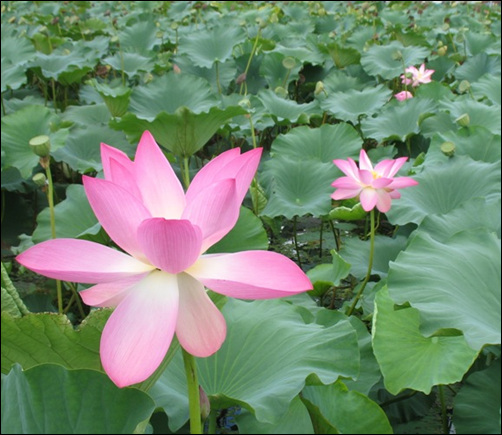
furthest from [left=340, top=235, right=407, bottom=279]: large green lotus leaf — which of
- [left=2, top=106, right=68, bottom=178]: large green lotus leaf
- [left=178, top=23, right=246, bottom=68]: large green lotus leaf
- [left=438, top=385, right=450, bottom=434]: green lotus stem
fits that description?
[left=178, top=23, right=246, bottom=68]: large green lotus leaf

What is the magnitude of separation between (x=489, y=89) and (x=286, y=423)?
1.90 m

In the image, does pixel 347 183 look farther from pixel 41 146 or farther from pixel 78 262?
pixel 78 262

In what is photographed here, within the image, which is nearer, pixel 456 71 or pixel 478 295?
pixel 478 295

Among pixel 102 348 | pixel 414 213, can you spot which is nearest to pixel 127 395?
pixel 102 348

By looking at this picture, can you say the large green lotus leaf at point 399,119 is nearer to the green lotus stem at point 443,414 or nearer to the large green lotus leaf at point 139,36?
the green lotus stem at point 443,414

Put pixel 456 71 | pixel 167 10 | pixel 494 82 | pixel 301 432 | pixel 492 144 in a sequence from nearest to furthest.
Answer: pixel 301 432 → pixel 492 144 → pixel 494 82 → pixel 456 71 → pixel 167 10

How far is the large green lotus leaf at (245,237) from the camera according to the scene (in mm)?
1271

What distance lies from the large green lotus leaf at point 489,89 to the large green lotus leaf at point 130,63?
1.37 metres

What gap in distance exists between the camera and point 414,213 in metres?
1.27

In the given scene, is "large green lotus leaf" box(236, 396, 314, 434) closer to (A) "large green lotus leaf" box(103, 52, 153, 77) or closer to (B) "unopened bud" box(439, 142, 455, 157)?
(B) "unopened bud" box(439, 142, 455, 157)

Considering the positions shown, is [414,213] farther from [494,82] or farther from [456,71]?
[456,71]

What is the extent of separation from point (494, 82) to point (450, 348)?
1.63 m

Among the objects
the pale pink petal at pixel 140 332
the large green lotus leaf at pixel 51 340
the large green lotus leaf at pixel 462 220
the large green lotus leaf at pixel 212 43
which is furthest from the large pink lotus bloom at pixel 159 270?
the large green lotus leaf at pixel 212 43

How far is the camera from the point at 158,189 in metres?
0.58
